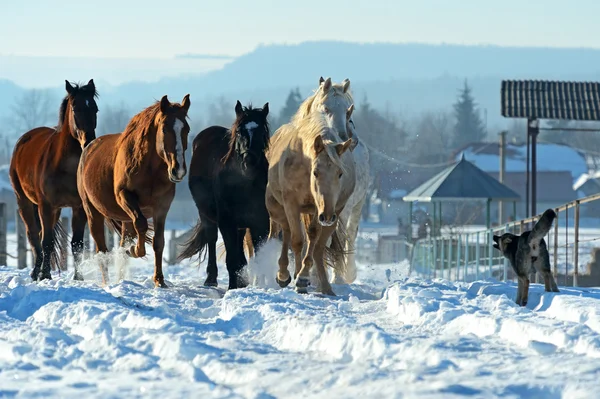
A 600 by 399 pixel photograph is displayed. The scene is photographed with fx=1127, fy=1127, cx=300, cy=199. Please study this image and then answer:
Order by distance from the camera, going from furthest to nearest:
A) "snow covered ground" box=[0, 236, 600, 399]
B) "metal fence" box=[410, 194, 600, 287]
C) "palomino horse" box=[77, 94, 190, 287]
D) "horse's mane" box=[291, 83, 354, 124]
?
"metal fence" box=[410, 194, 600, 287] < "horse's mane" box=[291, 83, 354, 124] < "palomino horse" box=[77, 94, 190, 287] < "snow covered ground" box=[0, 236, 600, 399]

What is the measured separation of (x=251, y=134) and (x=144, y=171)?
1.19m

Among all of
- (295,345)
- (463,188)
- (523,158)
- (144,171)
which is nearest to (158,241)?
(144,171)

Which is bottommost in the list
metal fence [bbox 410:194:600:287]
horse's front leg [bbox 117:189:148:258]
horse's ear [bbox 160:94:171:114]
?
metal fence [bbox 410:194:600:287]

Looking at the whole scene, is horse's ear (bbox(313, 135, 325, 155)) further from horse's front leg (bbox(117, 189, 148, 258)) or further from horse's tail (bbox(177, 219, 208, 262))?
horse's tail (bbox(177, 219, 208, 262))

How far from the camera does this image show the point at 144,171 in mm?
11883

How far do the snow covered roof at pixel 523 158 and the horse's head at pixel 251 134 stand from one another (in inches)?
2992

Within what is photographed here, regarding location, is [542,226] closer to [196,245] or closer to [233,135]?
[233,135]

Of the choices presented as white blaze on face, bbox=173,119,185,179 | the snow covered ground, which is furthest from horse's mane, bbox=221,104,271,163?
the snow covered ground

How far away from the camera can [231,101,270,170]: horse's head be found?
11.9 m

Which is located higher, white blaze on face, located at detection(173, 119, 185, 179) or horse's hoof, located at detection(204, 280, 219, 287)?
white blaze on face, located at detection(173, 119, 185, 179)

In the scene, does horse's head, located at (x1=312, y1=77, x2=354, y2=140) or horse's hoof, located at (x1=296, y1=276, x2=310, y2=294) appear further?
horse's head, located at (x1=312, y1=77, x2=354, y2=140)

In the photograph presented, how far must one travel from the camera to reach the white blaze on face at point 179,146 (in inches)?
443

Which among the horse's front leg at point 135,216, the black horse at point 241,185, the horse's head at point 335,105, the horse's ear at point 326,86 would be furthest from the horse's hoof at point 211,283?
the horse's ear at point 326,86

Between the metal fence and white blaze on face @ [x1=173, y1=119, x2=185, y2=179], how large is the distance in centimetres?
479
